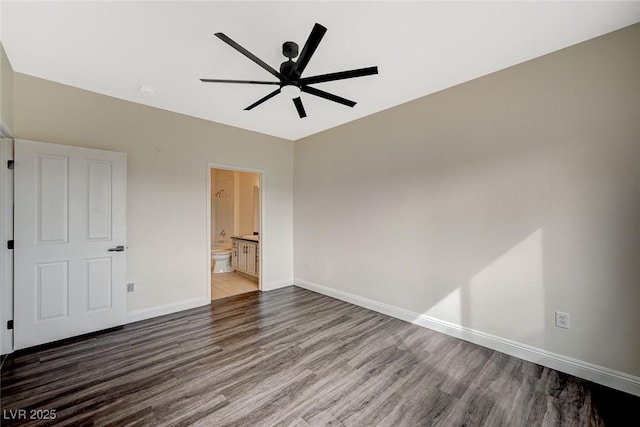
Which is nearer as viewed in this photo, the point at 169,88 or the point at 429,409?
the point at 429,409

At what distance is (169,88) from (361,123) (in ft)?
8.05

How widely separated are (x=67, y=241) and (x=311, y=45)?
3094mm

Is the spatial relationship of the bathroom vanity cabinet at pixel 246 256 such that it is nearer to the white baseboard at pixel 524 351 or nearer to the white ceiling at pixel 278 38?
the white baseboard at pixel 524 351

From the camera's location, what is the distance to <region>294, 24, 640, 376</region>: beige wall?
1995 millimetres

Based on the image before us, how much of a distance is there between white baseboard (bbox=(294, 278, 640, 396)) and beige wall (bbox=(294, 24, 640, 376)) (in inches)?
1.9

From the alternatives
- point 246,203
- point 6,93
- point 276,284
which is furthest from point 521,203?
point 246,203

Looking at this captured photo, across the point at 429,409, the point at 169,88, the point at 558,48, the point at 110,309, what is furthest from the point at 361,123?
the point at 110,309

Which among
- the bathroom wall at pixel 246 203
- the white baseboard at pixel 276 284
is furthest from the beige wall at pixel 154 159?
the bathroom wall at pixel 246 203

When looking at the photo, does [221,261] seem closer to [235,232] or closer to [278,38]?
[235,232]

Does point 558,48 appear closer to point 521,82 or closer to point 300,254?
point 521,82

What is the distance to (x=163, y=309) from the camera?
11.1 feet

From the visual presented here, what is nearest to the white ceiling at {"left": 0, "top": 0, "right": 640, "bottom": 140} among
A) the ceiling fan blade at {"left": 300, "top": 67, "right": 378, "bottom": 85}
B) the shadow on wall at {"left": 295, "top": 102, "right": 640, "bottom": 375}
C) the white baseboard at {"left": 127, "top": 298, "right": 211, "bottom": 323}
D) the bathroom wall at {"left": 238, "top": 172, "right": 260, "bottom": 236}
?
the ceiling fan blade at {"left": 300, "top": 67, "right": 378, "bottom": 85}

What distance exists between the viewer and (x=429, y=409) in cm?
181

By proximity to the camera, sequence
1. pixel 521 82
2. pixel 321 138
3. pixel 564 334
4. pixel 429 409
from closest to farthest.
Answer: pixel 429 409
pixel 564 334
pixel 521 82
pixel 321 138
